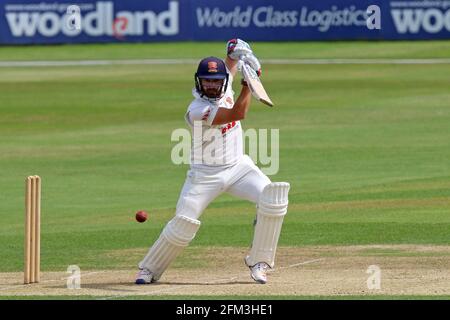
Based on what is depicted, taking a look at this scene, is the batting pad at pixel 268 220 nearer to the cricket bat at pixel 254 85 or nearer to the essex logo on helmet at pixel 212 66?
the cricket bat at pixel 254 85

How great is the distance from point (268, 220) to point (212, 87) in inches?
51.3

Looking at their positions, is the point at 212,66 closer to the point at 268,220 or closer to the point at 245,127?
the point at 268,220

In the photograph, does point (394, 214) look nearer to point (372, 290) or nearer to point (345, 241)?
point (345, 241)

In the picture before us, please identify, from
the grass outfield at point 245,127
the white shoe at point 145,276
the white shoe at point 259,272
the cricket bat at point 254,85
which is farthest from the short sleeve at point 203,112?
the grass outfield at point 245,127

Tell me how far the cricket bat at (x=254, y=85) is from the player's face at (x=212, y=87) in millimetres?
300

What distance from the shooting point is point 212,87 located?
430 inches

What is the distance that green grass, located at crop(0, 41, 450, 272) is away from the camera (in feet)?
49.0

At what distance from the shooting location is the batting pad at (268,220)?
10844mm

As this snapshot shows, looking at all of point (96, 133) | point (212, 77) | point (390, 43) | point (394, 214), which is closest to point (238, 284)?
point (212, 77)

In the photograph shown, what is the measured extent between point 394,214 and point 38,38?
30.1 meters

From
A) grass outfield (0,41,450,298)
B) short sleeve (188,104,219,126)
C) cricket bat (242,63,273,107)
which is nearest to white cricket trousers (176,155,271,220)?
short sleeve (188,104,219,126)

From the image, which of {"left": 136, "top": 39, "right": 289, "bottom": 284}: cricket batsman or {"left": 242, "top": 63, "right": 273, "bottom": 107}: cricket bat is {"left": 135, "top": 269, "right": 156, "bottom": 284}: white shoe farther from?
{"left": 242, "top": 63, "right": 273, "bottom": 107}: cricket bat

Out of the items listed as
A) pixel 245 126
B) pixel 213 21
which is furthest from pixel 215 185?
pixel 213 21
